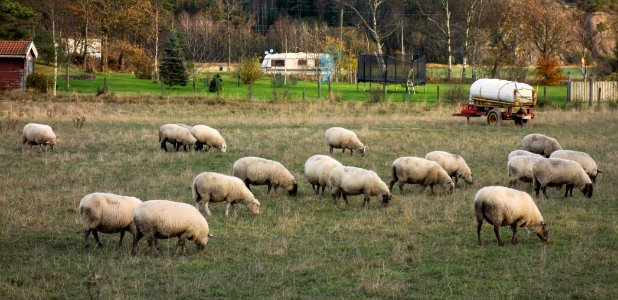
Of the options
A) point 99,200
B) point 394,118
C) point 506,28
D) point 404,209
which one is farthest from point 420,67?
point 99,200

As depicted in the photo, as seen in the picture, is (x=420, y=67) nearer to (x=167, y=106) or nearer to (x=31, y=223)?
(x=167, y=106)

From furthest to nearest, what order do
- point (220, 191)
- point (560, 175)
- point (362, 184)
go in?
point (560, 175), point (362, 184), point (220, 191)

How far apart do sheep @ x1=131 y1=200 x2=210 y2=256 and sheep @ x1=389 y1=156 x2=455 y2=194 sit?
20.2 ft

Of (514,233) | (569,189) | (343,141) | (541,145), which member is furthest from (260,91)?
(514,233)

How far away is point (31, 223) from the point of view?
13.5m

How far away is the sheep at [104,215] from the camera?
463 inches

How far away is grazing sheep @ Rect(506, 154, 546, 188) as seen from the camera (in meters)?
16.7

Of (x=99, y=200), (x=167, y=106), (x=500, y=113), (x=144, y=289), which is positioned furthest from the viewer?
(x=167, y=106)

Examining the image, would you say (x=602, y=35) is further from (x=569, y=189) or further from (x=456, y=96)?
(x=569, y=189)

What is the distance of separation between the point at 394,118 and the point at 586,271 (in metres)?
24.5

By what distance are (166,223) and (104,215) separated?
1.24 metres

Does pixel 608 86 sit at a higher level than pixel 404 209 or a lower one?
higher

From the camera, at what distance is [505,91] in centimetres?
3262

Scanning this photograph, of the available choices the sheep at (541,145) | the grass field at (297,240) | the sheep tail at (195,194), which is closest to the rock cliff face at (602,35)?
the grass field at (297,240)
